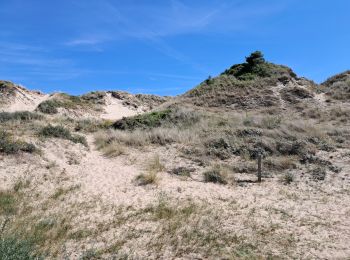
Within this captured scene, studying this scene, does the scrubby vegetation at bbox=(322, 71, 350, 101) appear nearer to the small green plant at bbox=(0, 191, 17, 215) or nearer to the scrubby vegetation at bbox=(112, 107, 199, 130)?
the scrubby vegetation at bbox=(112, 107, 199, 130)

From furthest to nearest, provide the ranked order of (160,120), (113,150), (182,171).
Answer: (160,120), (113,150), (182,171)

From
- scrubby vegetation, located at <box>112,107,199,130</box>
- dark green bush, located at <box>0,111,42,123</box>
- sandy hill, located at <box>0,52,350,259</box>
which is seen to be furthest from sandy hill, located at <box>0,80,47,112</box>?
scrubby vegetation, located at <box>112,107,199,130</box>

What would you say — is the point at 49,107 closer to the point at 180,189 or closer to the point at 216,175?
the point at 216,175

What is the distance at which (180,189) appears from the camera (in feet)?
35.5

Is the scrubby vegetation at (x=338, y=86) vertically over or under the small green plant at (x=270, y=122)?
over

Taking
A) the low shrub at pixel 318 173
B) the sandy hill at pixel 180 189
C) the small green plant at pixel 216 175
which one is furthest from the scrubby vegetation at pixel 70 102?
the low shrub at pixel 318 173

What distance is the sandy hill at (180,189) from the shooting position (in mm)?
6785

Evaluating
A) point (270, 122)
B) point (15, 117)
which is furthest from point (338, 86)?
point (15, 117)

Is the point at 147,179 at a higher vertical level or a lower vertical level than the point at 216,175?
lower

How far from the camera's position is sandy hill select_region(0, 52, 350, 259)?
6.79 metres

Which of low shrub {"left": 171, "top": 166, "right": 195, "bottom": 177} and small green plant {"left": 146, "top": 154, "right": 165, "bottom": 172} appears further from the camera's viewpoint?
small green plant {"left": 146, "top": 154, "right": 165, "bottom": 172}

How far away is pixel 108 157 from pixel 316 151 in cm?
850

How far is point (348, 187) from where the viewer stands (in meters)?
10.7

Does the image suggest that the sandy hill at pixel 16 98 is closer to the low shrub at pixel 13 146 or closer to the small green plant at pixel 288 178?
the low shrub at pixel 13 146
